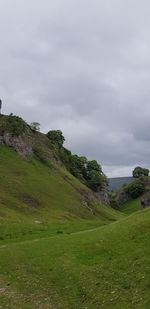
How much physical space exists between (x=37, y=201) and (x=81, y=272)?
53.3 meters

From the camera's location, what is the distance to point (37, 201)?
77562 millimetres

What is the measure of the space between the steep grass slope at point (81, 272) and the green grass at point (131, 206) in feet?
425

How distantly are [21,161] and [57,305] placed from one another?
79.9 meters

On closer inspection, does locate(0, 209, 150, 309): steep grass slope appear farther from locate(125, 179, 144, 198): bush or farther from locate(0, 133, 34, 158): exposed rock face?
locate(125, 179, 144, 198): bush

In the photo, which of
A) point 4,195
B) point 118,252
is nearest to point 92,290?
point 118,252

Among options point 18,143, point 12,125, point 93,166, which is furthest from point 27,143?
point 93,166

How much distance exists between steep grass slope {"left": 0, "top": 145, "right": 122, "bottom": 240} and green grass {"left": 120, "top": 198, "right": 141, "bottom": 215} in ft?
194

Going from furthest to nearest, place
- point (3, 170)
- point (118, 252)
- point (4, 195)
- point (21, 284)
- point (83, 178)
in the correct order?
point (83, 178) → point (3, 170) → point (4, 195) → point (118, 252) → point (21, 284)

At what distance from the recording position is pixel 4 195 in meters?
70.7

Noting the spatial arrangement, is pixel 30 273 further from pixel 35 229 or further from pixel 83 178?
pixel 83 178

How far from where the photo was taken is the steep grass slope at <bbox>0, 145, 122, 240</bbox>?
54716mm

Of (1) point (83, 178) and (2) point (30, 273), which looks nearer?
(2) point (30, 273)

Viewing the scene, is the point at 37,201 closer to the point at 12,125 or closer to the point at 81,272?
the point at 12,125

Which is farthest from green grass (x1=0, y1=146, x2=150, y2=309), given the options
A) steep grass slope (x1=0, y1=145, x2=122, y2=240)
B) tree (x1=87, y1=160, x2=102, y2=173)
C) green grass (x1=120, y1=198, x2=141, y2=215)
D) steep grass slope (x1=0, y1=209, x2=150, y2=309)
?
green grass (x1=120, y1=198, x2=141, y2=215)
